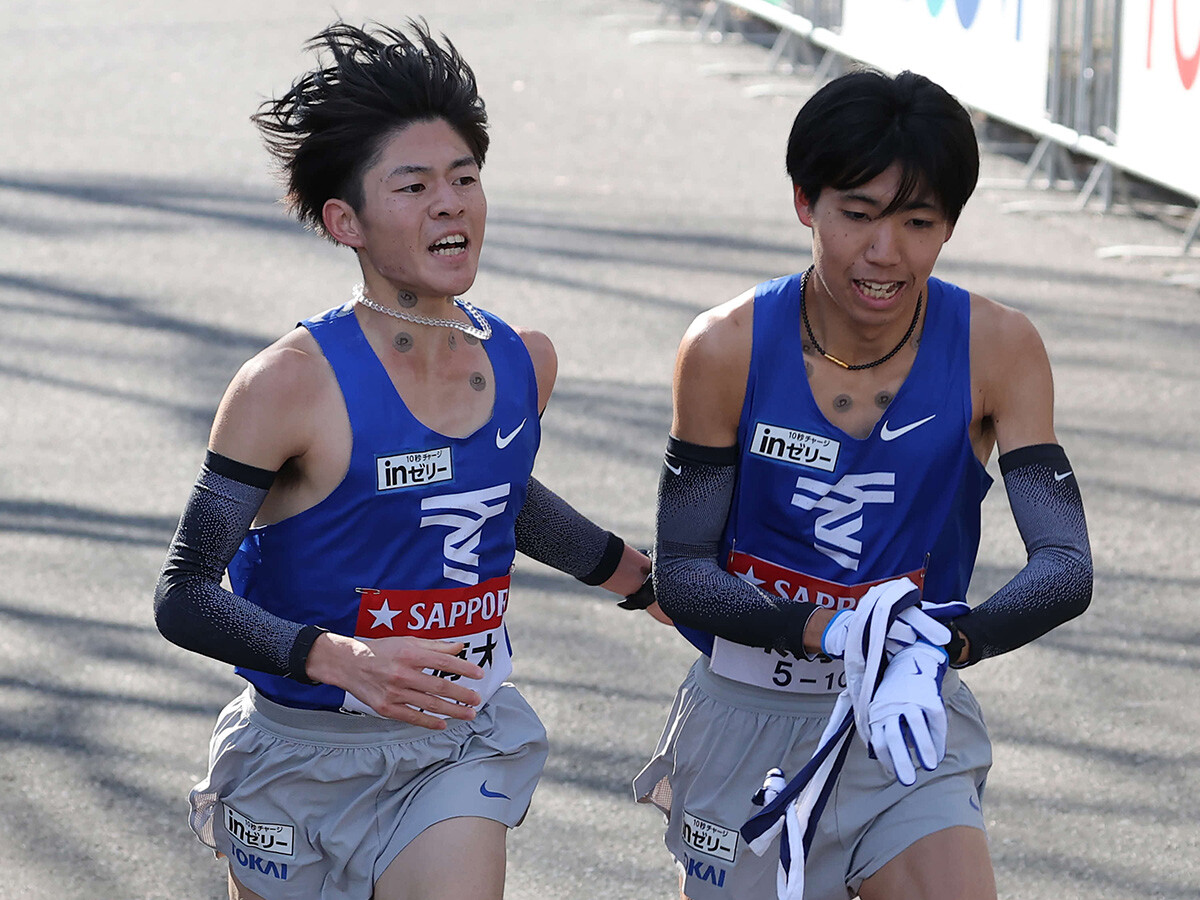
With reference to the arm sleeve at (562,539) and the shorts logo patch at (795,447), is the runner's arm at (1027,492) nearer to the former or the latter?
the shorts logo patch at (795,447)

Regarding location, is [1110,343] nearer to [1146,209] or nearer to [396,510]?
[1146,209]

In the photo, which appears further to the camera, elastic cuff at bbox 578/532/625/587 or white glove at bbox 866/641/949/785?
elastic cuff at bbox 578/532/625/587

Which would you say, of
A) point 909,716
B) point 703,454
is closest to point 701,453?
point 703,454

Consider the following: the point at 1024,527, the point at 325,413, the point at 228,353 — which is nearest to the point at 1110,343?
the point at 228,353

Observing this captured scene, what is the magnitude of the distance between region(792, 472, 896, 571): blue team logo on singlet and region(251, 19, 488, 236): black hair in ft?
2.70

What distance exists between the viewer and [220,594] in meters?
2.73

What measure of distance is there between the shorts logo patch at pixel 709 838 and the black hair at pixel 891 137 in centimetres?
112

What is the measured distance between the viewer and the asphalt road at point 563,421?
420 centimetres

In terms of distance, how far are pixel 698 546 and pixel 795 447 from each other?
23cm

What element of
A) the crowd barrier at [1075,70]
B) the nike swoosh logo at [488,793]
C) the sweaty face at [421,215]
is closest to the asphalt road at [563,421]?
the crowd barrier at [1075,70]

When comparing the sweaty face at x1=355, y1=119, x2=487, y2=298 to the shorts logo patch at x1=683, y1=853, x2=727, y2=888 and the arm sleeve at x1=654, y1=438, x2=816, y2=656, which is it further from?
the shorts logo patch at x1=683, y1=853, x2=727, y2=888

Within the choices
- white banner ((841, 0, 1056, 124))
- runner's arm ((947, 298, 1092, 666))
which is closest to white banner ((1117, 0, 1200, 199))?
white banner ((841, 0, 1056, 124))

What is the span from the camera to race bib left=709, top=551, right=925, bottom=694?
2.97m

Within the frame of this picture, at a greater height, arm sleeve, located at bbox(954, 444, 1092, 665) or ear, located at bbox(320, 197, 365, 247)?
ear, located at bbox(320, 197, 365, 247)
